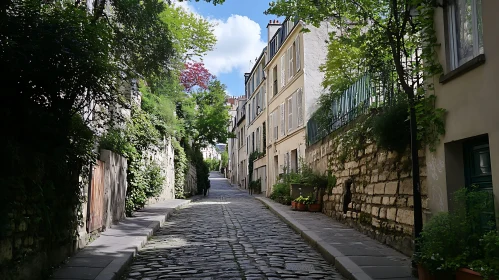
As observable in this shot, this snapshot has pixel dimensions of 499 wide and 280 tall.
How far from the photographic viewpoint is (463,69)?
556 centimetres

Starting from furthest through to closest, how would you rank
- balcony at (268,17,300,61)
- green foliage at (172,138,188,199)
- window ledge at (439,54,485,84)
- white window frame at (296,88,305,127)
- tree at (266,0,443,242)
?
green foliage at (172,138,188,199) < balcony at (268,17,300,61) < white window frame at (296,88,305,127) < tree at (266,0,443,242) < window ledge at (439,54,485,84)

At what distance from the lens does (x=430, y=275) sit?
5.07 metres

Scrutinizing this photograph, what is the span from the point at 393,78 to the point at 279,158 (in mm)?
16265

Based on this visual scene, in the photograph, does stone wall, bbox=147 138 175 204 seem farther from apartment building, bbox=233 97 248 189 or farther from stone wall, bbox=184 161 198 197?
apartment building, bbox=233 97 248 189

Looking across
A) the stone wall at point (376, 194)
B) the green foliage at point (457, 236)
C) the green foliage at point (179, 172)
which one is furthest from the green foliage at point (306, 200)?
the green foliage at point (179, 172)

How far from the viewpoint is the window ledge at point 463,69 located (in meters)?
5.21

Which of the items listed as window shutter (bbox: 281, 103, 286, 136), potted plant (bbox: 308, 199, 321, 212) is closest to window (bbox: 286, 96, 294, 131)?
window shutter (bbox: 281, 103, 286, 136)

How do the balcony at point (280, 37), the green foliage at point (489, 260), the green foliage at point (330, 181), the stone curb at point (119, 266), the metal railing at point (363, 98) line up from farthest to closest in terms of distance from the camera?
the balcony at point (280, 37) < the green foliage at point (330, 181) < the metal railing at point (363, 98) < the stone curb at point (119, 266) < the green foliage at point (489, 260)

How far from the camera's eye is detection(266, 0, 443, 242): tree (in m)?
6.22

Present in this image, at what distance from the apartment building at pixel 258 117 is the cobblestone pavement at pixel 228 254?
17433 mm

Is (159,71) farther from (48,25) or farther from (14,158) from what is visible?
(14,158)

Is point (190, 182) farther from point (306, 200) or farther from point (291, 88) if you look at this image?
point (306, 200)

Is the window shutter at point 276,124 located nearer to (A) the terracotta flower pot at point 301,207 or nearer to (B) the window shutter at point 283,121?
(B) the window shutter at point 283,121

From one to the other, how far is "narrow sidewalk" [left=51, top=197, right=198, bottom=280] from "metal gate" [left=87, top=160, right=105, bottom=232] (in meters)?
0.33
